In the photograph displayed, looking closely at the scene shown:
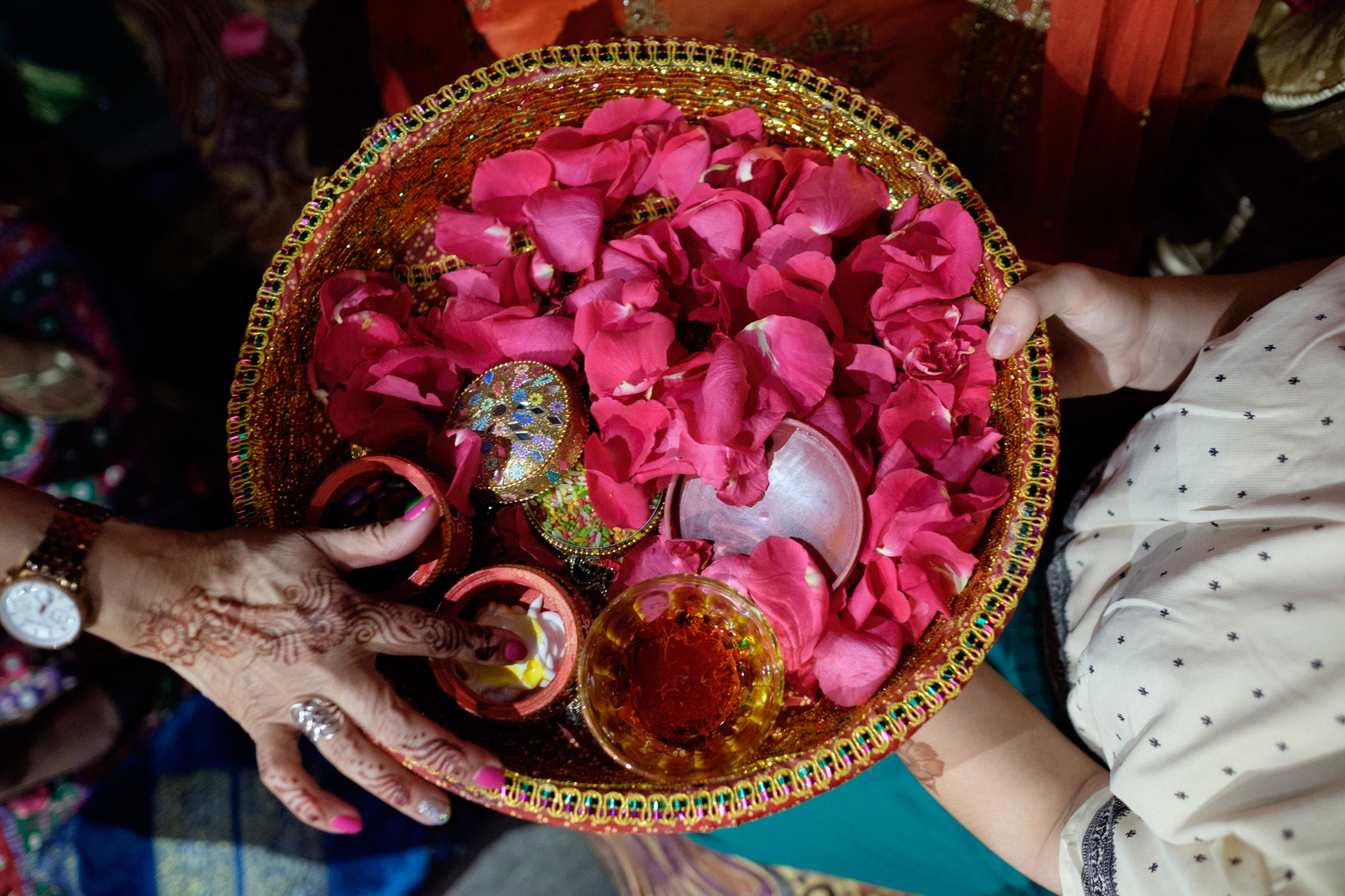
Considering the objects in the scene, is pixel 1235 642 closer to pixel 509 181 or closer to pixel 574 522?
pixel 574 522

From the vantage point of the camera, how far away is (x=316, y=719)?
493 mm

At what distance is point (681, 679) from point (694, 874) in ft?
2.01

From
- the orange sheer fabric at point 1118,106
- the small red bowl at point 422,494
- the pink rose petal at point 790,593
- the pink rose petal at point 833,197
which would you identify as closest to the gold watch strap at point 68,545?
the small red bowl at point 422,494

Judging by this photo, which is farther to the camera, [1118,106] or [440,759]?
[1118,106]

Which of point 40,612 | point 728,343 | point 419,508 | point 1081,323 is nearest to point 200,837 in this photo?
point 40,612

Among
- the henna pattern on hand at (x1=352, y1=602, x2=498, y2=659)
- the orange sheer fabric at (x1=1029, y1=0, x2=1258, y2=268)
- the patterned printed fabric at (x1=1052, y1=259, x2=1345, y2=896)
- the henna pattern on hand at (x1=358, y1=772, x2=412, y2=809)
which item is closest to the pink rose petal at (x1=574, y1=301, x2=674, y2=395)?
the henna pattern on hand at (x1=352, y1=602, x2=498, y2=659)

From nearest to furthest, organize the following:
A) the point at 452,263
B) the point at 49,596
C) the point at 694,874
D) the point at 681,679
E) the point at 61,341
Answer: the point at 49,596 → the point at 681,679 → the point at 452,263 → the point at 61,341 → the point at 694,874

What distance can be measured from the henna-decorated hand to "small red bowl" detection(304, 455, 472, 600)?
0.05 metres

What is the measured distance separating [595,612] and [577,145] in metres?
0.41

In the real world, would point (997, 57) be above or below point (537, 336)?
above

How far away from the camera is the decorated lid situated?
2.02 feet

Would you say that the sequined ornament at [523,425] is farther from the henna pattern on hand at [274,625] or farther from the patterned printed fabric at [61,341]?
the patterned printed fabric at [61,341]

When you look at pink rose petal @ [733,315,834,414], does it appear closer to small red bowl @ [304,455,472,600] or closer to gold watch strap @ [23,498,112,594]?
small red bowl @ [304,455,472,600]

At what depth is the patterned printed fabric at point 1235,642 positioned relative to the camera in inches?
18.3
